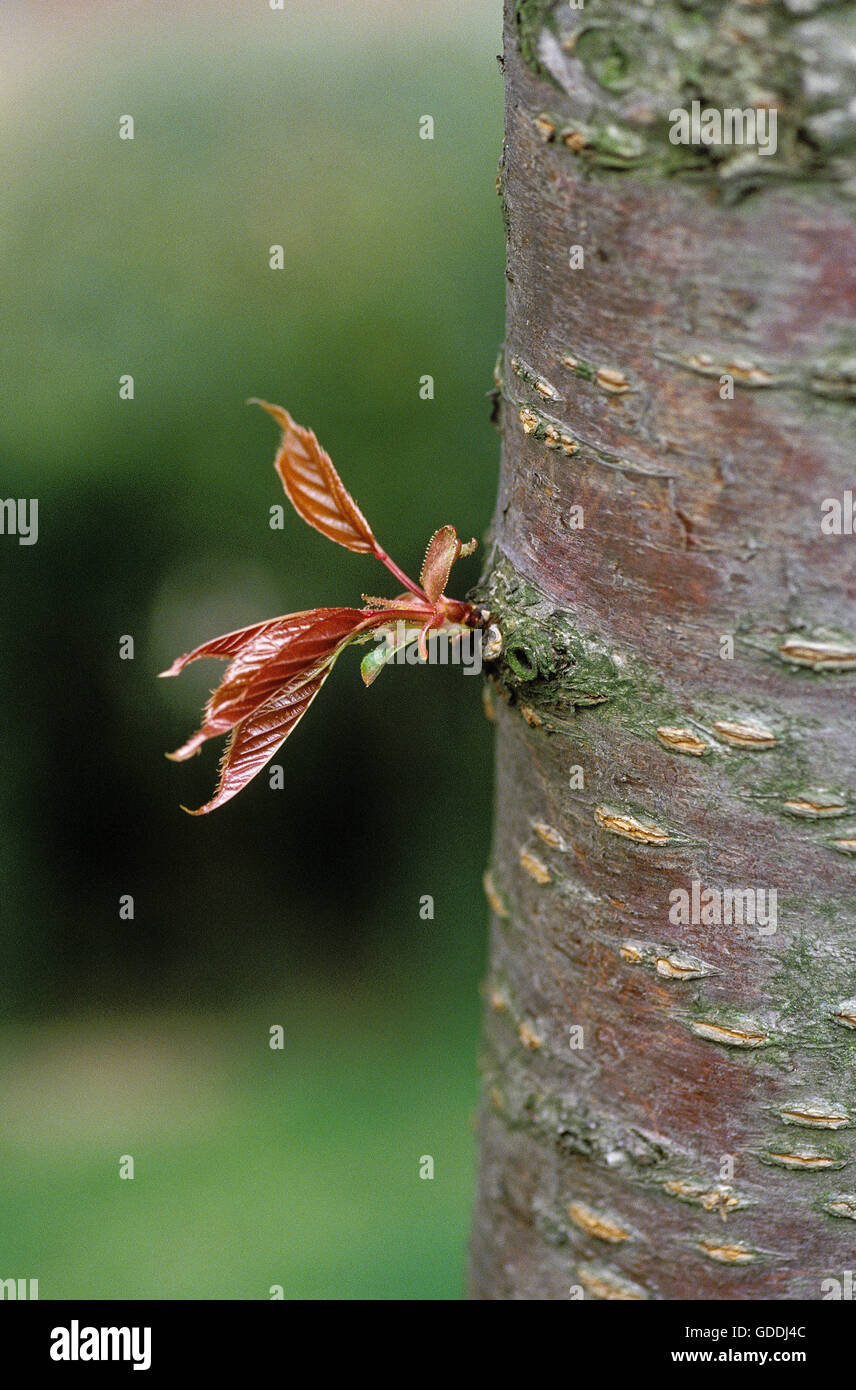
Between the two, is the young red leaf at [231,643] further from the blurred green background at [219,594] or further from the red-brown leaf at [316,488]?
the blurred green background at [219,594]

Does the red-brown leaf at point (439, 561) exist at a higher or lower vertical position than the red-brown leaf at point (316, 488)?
lower

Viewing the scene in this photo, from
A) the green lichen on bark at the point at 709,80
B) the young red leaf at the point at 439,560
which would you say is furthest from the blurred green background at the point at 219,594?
the green lichen on bark at the point at 709,80

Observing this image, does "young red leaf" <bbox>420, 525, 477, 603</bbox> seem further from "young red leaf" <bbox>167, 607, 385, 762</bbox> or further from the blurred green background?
the blurred green background

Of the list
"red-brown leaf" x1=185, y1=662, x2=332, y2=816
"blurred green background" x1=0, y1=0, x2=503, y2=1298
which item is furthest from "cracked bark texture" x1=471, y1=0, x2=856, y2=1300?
"blurred green background" x1=0, y1=0, x2=503, y2=1298

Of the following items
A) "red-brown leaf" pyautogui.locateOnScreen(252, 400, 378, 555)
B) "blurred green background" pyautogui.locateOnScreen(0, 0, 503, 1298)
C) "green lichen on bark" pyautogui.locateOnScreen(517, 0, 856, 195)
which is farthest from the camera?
"blurred green background" pyautogui.locateOnScreen(0, 0, 503, 1298)

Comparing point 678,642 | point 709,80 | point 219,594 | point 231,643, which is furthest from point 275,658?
point 219,594

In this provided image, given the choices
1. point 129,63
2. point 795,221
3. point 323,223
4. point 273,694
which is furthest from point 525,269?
point 129,63

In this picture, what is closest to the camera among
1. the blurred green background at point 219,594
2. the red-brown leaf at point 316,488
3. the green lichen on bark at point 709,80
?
the green lichen on bark at point 709,80
